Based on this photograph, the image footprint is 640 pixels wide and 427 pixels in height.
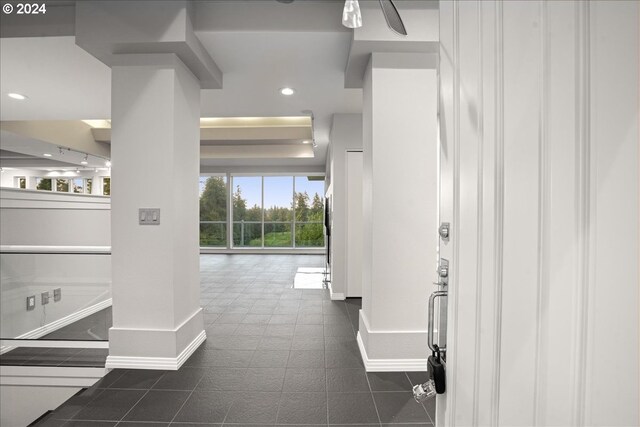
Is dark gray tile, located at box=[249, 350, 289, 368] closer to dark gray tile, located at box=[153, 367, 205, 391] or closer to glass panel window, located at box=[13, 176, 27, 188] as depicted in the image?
dark gray tile, located at box=[153, 367, 205, 391]

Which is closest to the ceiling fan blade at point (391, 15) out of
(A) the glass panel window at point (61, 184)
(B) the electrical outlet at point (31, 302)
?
(B) the electrical outlet at point (31, 302)

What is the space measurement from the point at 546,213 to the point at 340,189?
168 inches

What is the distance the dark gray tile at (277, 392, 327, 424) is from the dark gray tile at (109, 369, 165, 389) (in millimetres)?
1030

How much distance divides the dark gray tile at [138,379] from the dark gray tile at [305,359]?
3.36ft

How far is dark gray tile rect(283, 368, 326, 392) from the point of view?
2354 mm

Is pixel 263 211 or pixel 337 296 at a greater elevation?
pixel 263 211

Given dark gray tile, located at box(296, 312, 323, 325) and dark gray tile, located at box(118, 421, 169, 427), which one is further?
dark gray tile, located at box(296, 312, 323, 325)

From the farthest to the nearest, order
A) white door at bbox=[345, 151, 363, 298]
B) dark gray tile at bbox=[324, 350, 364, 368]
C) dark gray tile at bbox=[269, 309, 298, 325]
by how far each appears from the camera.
Answer: white door at bbox=[345, 151, 363, 298], dark gray tile at bbox=[269, 309, 298, 325], dark gray tile at bbox=[324, 350, 364, 368]

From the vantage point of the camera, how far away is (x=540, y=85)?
589 mm

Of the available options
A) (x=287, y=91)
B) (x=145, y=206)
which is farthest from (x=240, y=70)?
(x=145, y=206)

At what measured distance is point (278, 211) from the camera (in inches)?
441

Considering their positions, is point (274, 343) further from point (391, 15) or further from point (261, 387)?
point (391, 15)

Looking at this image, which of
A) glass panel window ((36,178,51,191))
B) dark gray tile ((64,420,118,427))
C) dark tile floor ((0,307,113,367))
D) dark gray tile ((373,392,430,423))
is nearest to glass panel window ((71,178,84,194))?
glass panel window ((36,178,51,191))

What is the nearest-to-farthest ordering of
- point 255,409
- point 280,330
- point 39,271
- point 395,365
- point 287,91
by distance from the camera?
point 255,409 → point 395,365 → point 280,330 → point 39,271 → point 287,91
